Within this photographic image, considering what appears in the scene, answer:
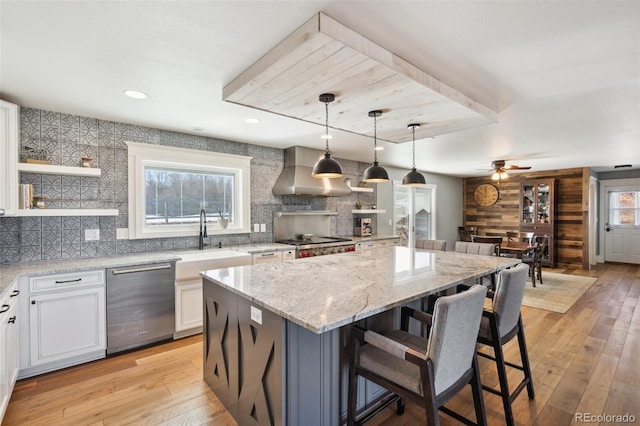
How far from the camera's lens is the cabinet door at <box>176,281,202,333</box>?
3270mm

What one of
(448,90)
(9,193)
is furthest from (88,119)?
(448,90)

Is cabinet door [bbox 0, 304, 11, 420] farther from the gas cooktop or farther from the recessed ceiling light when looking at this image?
the gas cooktop

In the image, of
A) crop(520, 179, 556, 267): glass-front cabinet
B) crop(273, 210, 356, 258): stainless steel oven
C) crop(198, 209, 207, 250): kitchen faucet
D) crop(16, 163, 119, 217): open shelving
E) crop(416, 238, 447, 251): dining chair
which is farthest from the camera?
crop(520, 179, 556, 267): glass-front cabinet

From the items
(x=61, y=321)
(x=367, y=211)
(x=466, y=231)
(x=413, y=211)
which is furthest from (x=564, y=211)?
(x=61, y=321)

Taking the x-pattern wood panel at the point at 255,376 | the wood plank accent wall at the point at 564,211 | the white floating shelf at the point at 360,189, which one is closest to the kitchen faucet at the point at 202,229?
the x-pattern wood panel at the point at 255,376

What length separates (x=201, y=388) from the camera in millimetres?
2395

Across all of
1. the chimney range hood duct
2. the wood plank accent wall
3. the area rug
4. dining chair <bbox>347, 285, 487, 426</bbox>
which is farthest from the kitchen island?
the wood plank accent wall

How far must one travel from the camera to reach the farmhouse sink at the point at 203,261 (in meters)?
3.28

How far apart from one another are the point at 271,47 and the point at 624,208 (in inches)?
381

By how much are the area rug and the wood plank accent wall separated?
126 centimetres

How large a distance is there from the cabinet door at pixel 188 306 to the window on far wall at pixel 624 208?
9.67 metres

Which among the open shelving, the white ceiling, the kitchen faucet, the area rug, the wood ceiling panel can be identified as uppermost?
the white ceiling

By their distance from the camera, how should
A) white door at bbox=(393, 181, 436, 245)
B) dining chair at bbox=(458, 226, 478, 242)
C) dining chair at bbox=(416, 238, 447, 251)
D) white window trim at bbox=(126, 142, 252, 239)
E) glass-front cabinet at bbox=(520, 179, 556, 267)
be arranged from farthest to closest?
dining chair at bbox=(458, 226, 478, 242), glass-front cabinet at bbox=(520, 179, 556, 267), white door at bbox=(393, 181, 436, 245), dining chair at bbox=(416, 238, 447, 251), white window trim at bbox=(126, 142, 252, 239)

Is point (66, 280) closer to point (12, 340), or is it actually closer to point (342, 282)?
point (12, 340)
